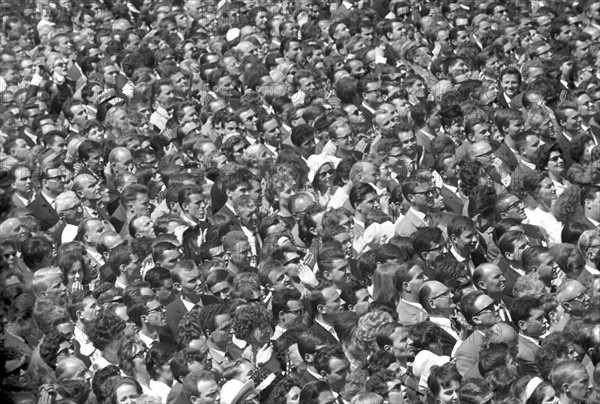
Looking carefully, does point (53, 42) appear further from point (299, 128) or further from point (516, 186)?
point (516, 186)

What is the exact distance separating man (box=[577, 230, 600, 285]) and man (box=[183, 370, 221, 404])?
17.1 feet

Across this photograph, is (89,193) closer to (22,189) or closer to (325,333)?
(22,189)

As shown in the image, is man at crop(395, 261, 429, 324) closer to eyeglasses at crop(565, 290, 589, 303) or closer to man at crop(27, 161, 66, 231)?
eyeglasses at crop(565, 290, 589, 303)

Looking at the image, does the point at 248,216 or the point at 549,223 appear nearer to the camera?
the point at 549,223

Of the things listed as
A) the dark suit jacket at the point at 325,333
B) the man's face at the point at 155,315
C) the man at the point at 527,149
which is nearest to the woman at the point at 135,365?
the man's face at the point at 155,315

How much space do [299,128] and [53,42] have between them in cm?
686

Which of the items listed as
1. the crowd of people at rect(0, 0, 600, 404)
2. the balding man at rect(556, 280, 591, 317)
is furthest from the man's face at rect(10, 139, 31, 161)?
the balding man at rect(556, 280, 591, 317)

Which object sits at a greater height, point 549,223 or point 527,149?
point 549,223

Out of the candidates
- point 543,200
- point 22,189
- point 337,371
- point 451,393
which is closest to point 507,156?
point 543,200

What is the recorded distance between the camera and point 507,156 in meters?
23.8

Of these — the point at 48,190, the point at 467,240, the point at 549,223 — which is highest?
the point at 467,240

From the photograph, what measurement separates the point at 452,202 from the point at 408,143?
1.50m

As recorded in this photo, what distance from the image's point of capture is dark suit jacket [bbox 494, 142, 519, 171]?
23469 mm

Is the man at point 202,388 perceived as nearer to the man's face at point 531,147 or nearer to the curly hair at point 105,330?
the curly hair at point 105,330
